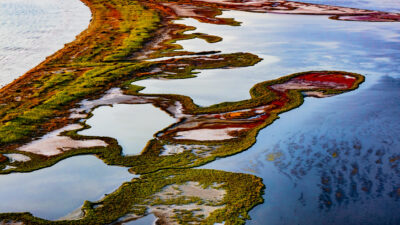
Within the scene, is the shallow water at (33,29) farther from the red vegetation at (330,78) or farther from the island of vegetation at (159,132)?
the red vegetation at (330,78)

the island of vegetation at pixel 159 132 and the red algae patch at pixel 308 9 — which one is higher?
the red algae patch at pixel 308 9

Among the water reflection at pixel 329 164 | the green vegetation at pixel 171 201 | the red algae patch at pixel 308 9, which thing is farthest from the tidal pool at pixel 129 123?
the red algae patch at pixel 308 9

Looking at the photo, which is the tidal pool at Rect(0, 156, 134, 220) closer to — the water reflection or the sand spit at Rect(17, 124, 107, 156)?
the sand spit at Rect(17, 124, 107, 156)

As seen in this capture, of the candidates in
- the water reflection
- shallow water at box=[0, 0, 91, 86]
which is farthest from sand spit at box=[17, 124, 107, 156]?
shallow water at box=[0, 0, 91, 86]

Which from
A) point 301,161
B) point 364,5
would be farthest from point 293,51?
point 364,5

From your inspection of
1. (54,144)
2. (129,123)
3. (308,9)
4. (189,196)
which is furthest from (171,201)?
(308,9)

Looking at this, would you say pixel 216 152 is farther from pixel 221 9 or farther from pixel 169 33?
pixel 221 9

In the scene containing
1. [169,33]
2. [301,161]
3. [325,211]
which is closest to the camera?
[325,211]
